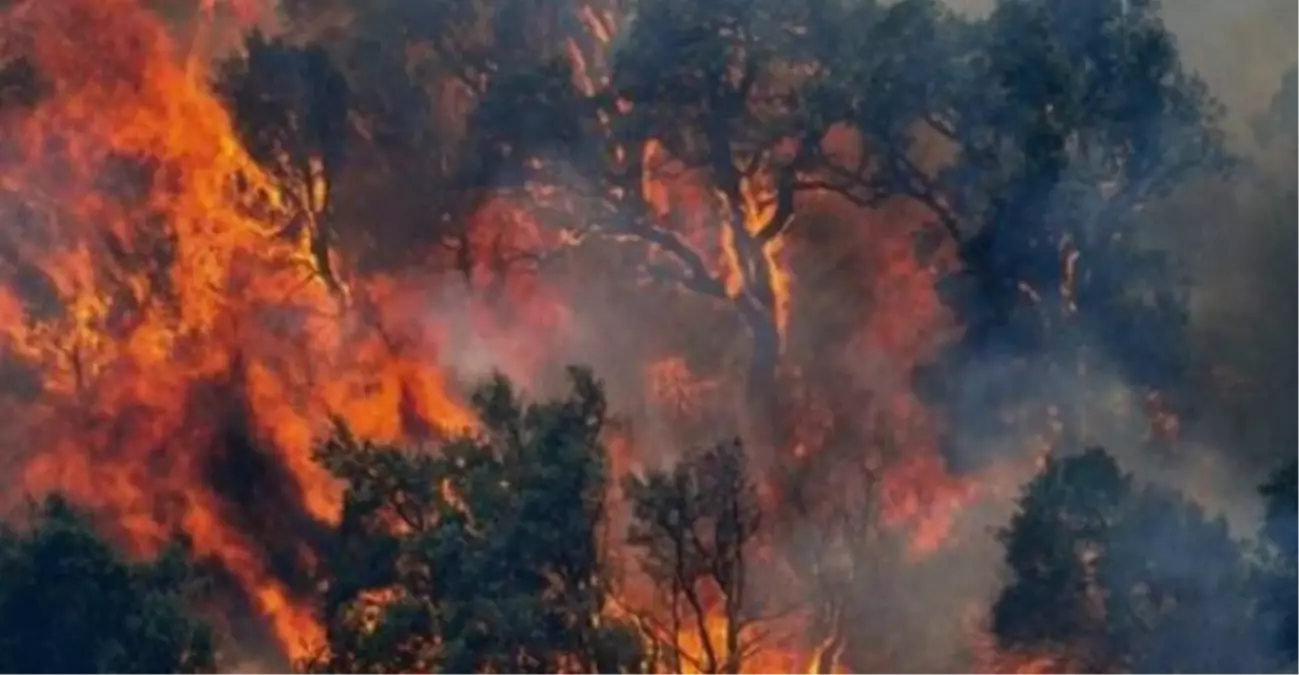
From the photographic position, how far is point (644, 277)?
14.7 metres

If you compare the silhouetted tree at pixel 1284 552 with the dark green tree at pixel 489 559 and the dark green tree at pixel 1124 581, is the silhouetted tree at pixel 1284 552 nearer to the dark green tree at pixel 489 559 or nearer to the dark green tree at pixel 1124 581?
the dark green tree at pixel 1124 581

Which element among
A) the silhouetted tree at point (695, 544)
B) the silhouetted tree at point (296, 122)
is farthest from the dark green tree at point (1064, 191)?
the silhouetted tree at point (296, 122)

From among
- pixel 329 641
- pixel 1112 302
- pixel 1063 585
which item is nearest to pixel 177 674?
pixel 329 641

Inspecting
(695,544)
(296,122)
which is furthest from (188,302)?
(695,544)

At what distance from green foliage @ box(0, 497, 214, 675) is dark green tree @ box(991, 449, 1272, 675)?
5632 millimetres

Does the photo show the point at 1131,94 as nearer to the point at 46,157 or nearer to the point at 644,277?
the point at 644,277

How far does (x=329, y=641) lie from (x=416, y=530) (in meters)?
1.01

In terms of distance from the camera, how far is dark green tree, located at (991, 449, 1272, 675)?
12211 mm

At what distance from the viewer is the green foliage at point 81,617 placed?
1227 centimetres

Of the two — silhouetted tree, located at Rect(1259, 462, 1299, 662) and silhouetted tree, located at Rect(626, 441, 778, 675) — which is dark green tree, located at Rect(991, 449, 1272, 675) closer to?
silhouetted tree, located at Rect(1259, 462, 1299, 662)

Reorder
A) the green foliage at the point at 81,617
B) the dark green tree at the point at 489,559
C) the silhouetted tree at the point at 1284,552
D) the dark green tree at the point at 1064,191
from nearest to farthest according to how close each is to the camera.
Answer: the silhouetted tree at the point at 1284,552, the dark green tree at the point at 489,559, the green foliage at the point at 81,617, the dark green tree at the point at 1064,191

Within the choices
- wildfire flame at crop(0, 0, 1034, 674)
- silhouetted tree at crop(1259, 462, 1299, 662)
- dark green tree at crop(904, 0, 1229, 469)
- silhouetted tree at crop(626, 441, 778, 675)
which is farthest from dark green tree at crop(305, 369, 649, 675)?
silhouetted tree at crop(1259, 462, 1299, 662)

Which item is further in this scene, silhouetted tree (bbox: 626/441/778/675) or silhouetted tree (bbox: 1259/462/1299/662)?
silhouetted tree (bbox: 626/441/778/675)

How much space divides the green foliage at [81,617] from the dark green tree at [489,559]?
1048 mm
